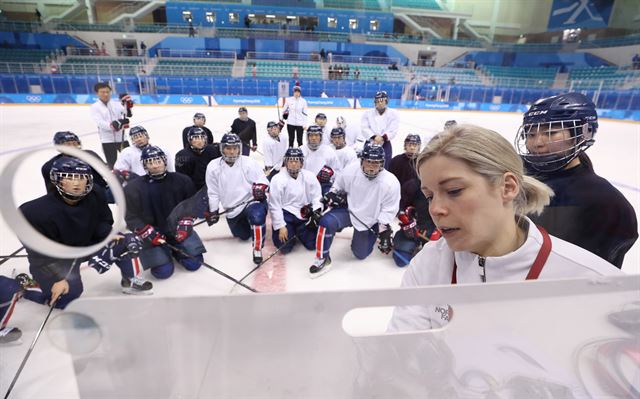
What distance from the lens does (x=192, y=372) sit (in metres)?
0.51

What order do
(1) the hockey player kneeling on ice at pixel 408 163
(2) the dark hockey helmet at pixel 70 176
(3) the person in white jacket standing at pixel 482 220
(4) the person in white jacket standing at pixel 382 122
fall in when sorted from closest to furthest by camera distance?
(3) the person in white jacket standing at pixel 482 220 < (2) the dark hockey helmet at pixel 70 176 < (1) the hockey player kneeling on ice at pixel 408 163 < (4) the person in white jacket standing at pixel 382 122

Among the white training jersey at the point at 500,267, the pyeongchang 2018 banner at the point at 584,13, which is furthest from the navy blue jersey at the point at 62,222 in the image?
the pyeongchang 2018 banner at the point at 584,13

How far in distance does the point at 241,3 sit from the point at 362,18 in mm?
9778

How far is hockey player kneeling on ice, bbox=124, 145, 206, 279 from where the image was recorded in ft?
8.60

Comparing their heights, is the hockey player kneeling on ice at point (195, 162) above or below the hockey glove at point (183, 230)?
above

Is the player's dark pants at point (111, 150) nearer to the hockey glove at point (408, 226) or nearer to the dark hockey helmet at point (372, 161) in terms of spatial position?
the dark hockey helmet at point (372, 161)

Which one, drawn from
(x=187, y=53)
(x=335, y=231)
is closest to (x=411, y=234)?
(x=335, y=231)

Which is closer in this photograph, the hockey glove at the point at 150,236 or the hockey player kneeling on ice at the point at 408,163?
the hockey glove at the point at 150,236

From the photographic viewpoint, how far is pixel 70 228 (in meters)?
2.17

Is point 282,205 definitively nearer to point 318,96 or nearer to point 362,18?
point 318,96

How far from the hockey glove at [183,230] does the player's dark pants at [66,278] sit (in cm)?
39

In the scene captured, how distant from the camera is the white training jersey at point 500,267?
0.74 m

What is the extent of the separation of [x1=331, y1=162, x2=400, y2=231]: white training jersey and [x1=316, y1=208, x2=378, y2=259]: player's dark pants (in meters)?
0.07

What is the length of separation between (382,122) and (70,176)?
4523mm
